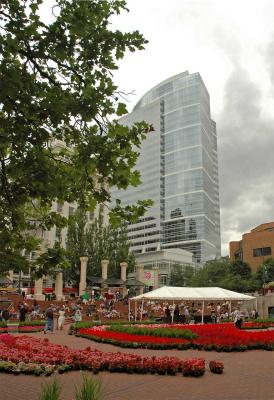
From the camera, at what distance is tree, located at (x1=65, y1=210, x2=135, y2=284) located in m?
60.9

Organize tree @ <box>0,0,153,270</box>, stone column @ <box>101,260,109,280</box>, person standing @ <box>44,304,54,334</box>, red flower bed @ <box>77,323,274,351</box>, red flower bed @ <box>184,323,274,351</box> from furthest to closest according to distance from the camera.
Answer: stone column @ <box>101,260,109,280</box> → person standing @ <box>44,304,54,334</box> → red flower bed @ <box>77,323,274,351</box> → red flower bed @ <box>184,323,274,351</box> → tree @ <box>0,0,153,270</box>

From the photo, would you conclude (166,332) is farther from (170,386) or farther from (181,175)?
(181,175)

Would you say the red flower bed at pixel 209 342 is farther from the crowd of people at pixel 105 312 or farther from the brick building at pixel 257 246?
the brick building at pixel 257 246

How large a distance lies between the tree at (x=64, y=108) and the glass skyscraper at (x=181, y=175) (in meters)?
137

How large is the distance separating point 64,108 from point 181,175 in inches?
5743

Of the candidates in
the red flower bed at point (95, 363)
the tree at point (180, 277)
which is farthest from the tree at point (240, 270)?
the red flower bed at point (95, 363)

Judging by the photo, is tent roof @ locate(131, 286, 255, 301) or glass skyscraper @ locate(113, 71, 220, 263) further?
glass skyscraper @ locate(113, 71, 220, 263)

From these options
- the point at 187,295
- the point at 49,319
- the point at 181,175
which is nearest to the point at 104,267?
the point at 187,295

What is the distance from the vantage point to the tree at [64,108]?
6992 millimetres

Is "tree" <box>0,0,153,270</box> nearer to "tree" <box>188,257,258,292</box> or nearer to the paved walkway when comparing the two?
the paved walkway

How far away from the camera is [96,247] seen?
63.3m

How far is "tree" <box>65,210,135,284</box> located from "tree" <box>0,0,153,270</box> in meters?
50.9

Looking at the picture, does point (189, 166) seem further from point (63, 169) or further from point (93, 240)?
point (63, 169)

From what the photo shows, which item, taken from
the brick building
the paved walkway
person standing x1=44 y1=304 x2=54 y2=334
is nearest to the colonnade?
person standing x1=44 y1=304 x2=54 y2=334
